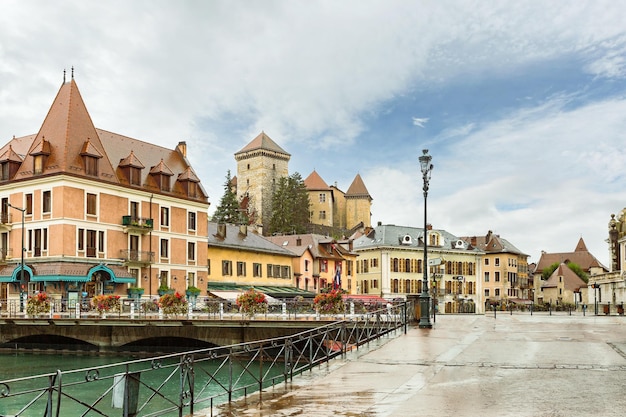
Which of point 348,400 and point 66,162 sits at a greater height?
point 66,162

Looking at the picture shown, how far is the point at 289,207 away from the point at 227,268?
60.5 m

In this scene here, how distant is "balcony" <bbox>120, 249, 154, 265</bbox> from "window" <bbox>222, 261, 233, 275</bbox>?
11092 mm

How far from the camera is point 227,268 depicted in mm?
64562

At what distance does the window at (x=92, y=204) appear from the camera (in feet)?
165

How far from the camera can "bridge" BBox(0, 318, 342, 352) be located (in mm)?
34688

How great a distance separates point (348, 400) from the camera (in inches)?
483

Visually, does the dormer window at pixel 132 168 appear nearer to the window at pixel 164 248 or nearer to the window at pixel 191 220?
the window at pixel 164 248

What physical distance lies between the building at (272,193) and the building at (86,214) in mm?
71584

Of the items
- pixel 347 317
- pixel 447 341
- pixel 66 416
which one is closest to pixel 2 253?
pixel 347 317

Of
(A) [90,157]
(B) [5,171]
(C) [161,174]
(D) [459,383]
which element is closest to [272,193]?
(C) [161,174]

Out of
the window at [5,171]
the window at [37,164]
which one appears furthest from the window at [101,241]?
the window at [5,171]

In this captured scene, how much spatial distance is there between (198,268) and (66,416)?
Answer: 38.1 m

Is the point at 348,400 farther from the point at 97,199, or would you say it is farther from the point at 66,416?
the point at 97,199

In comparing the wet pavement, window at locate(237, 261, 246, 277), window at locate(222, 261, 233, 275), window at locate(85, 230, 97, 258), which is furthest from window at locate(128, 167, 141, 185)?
the wet pavement
